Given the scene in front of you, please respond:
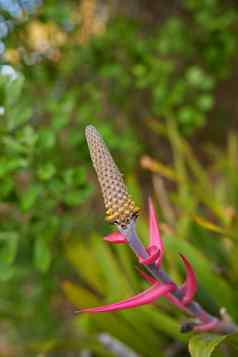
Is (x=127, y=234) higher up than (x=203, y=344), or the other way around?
(x=127, y=234)

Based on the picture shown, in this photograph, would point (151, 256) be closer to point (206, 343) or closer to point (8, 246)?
point (206, 343)

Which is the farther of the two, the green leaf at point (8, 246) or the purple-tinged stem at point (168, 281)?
the green leaf at point (8, 246)

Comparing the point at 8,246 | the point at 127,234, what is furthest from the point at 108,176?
the point at 8,246

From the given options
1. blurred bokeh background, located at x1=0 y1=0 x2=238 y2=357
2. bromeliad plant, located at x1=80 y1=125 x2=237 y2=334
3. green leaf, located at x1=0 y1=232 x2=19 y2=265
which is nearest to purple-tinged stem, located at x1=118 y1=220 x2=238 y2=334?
bromeliad plant, located at x1=80 y1=125 x2=237 y2=334

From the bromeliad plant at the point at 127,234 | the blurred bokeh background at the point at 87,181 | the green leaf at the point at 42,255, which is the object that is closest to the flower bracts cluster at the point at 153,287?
the bromeliad plant at the point at 127,234

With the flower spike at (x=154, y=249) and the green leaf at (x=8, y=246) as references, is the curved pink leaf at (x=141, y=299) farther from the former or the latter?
the green leaf at (x=8, y=246)

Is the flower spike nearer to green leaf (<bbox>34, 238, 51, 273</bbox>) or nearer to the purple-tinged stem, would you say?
the purple-tinged stem
